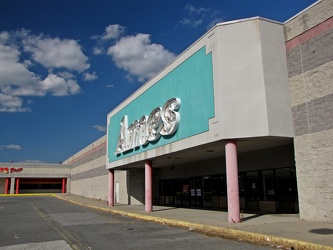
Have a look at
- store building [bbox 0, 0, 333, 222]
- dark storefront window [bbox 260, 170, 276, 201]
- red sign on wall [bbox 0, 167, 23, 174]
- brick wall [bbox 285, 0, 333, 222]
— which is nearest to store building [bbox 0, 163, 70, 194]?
red sign on wall [bbox 0, 167, 23, 174]

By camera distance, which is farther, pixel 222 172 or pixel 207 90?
pixel 222 172

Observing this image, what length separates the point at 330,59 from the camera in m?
13.0

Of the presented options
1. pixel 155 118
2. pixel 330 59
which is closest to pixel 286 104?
pixel 330 59

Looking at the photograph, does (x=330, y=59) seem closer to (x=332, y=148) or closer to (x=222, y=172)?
(x=332, y=148)

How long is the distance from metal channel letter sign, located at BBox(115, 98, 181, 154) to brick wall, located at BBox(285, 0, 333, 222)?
20.4 feet

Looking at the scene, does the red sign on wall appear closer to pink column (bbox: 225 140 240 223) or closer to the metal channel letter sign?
the metal channel letter sign

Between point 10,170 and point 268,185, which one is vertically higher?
point 10,170

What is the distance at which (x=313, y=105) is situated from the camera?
13.6m

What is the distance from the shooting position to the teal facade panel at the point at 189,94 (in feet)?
52.2

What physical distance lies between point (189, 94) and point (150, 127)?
4.87m

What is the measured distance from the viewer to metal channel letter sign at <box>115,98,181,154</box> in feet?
61.6

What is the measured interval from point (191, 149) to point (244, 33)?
20.1 ft

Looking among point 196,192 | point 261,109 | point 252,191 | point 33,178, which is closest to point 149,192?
point 196,192

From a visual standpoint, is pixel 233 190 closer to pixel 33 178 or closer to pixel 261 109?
pixel 261 109
